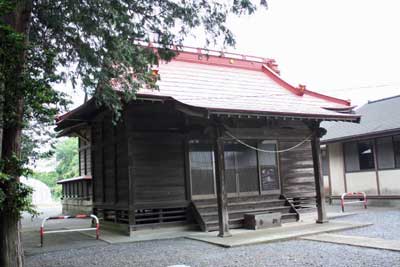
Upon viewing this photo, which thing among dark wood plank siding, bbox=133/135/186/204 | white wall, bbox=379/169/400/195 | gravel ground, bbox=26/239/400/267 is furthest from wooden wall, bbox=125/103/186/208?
white wall, bbox=379/169/400/195

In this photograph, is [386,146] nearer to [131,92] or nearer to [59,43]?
[131,92]

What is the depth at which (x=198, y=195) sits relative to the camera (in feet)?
35.1

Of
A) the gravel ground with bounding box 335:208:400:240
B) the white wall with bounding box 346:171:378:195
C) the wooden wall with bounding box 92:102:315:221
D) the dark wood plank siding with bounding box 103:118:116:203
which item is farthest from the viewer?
the white wall with bounding box 346:171:378:195

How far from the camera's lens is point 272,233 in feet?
29.2

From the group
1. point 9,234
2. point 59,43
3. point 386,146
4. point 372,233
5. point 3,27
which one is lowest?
point 372,233

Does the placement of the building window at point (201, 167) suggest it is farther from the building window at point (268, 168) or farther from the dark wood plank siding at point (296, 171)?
the dark wood plank siding at point (296, 171)

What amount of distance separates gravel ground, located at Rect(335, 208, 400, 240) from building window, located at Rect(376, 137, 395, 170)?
2624 millimetres

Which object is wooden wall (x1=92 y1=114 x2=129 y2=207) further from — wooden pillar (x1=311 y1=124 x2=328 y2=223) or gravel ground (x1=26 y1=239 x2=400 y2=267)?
wooden pillar (x1=311 y1=124 x2=328 y2=223)

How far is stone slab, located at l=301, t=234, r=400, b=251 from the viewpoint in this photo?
6.95 m

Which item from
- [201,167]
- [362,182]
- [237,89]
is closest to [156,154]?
[201,167]

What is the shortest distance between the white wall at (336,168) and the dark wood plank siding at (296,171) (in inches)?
177

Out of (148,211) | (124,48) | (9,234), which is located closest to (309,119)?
(148,211)

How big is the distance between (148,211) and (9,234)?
5064mm

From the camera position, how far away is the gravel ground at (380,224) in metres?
8.33
